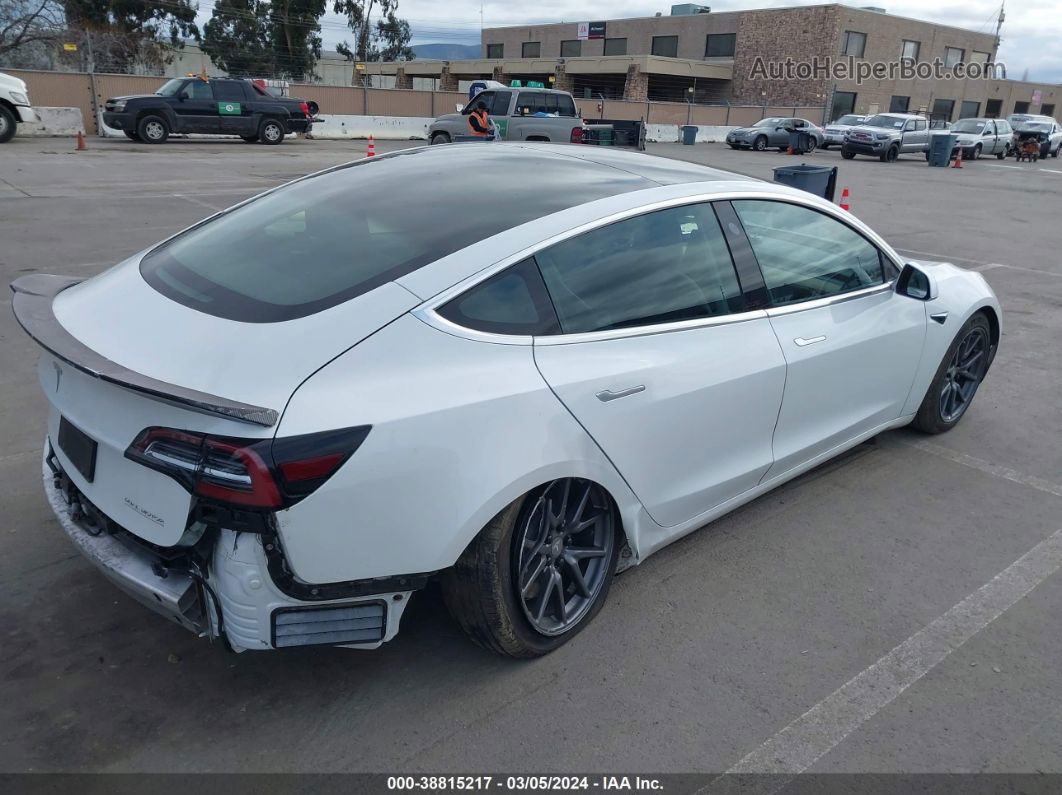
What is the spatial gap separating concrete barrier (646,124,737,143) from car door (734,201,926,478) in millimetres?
36105

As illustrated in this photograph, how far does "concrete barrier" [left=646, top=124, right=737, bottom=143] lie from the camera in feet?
127

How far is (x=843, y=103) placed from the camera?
55.3 m

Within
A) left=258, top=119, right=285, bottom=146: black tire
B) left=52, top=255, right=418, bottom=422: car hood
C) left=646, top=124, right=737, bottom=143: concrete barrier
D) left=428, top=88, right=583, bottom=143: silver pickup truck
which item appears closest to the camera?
left=52, top=255, right=418, bottom=422: car hood

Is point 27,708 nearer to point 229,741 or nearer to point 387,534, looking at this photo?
point 229,741

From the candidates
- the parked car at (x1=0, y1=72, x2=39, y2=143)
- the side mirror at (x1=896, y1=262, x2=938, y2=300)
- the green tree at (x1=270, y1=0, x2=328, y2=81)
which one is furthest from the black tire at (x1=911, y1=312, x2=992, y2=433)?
the green tree at (x1=270, y1=0, x2=328, y2=81)

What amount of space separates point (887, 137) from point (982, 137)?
23.4ft

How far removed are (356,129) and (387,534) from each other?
100 ft

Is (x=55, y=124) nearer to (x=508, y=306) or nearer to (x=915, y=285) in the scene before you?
(x=915, y=285)

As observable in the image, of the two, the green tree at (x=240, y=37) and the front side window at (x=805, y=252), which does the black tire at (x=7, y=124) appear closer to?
the front side window at (x=805, y=252)

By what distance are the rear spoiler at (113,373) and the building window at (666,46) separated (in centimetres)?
6527

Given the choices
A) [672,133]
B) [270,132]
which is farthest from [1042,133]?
[270,132]

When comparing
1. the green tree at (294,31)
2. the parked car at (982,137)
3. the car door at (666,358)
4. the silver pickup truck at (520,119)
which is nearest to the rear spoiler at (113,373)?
the car door at (666,358)

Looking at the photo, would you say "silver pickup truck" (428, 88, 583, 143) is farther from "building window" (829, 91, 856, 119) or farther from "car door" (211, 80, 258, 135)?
"building window" (829, 91, 856, 119)

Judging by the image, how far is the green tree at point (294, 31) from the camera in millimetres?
52406
